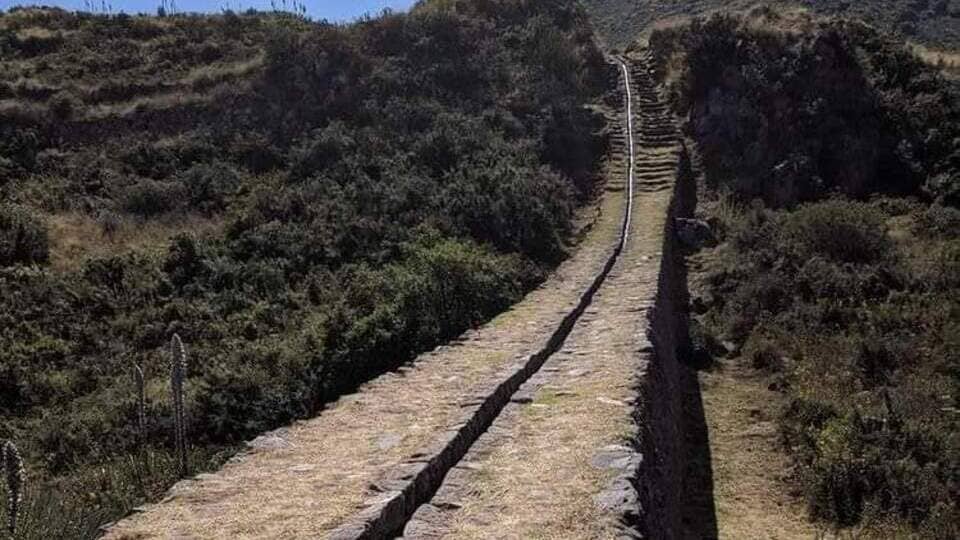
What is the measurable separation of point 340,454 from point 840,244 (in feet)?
45.1

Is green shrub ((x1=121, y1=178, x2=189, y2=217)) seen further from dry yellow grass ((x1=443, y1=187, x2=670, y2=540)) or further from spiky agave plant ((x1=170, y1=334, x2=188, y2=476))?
spiky agave plant ((x1=170, y1=334, x2=188, y2=476))

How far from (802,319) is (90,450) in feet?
39.3

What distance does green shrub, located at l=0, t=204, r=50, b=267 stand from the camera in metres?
18.3

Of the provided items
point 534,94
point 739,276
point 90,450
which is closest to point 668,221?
point 739,276

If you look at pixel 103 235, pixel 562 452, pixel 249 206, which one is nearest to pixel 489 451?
pixel 562 452

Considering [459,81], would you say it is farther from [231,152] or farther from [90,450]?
[90,450]

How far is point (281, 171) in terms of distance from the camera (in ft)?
76.0

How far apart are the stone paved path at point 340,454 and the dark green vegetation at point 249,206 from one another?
102 centimetres

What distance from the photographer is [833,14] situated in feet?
117

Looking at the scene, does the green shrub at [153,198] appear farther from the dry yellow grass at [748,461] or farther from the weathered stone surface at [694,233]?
the dry yellow grass at [748,461]

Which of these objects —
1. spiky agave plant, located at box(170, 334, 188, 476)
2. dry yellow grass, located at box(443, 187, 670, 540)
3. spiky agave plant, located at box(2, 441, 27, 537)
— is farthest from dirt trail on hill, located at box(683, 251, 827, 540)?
spiky agave plant, located at box(2, 441, 27, 537)

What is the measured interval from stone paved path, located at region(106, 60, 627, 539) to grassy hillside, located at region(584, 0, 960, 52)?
2660 cm

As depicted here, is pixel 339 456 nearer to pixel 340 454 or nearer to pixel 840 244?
pixel 340 454

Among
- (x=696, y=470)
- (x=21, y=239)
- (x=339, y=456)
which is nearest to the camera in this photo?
(x=339, y=456)
